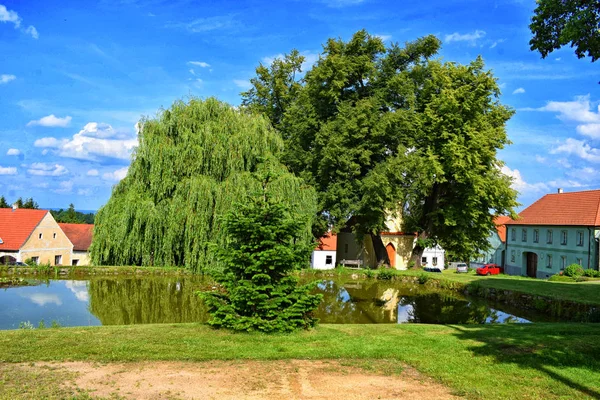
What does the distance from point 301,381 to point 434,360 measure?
8.47 feet

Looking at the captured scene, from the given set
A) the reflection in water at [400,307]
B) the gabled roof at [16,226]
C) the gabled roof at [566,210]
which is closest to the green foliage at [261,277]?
the reflection in water at [400,307]

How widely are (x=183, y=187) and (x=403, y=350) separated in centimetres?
1598

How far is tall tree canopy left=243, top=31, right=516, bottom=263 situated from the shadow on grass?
1705 centimetres

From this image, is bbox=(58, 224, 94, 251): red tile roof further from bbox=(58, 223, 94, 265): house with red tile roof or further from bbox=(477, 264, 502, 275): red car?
bbox=(477, 264, 502, 275): red car

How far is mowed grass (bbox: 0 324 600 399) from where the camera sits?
694 cm

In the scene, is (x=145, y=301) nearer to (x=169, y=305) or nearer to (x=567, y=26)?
(x=169, y=305)

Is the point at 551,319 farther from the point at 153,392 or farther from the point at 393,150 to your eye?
the point at 393,150

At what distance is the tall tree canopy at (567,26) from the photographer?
7.65 metres

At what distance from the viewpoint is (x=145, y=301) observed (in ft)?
56.1

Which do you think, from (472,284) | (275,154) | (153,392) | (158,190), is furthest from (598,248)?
(153,392)

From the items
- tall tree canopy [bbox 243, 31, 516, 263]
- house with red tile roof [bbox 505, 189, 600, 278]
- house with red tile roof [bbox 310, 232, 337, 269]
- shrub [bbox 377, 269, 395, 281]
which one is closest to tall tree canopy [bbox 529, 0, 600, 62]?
tall tree canopy [bbox 243, 31, 516, 263]

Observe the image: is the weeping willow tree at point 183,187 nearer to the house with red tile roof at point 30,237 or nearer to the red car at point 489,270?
the house with red tile roof at point 30,237

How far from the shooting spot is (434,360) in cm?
808

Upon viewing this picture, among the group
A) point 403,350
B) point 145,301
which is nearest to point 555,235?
point 145,301
